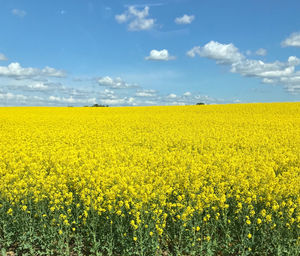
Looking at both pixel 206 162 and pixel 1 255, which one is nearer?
pixel 1 255

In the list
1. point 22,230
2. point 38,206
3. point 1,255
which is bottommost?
point 1,255

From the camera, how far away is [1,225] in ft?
23.3

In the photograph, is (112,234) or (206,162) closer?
(112,234)

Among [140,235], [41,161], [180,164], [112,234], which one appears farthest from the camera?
[41,161]

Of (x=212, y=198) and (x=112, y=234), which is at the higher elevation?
(x=212, y=198)

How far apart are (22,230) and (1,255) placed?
645 mm

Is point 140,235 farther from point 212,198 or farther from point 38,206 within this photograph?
point 38,206

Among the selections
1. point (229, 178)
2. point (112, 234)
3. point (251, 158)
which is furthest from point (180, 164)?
point (112, 234)

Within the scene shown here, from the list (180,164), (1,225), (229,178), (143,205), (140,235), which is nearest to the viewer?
(140,235)

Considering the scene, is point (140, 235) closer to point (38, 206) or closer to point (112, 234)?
point (112, 234)

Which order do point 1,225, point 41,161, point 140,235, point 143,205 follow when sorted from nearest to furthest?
point 140,235 → point 143,205 → point 1,225 → point 41,161

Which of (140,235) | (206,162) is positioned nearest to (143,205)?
(140,235)

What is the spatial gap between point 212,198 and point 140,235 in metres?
2.07

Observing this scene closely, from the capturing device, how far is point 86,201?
6.50 meters
